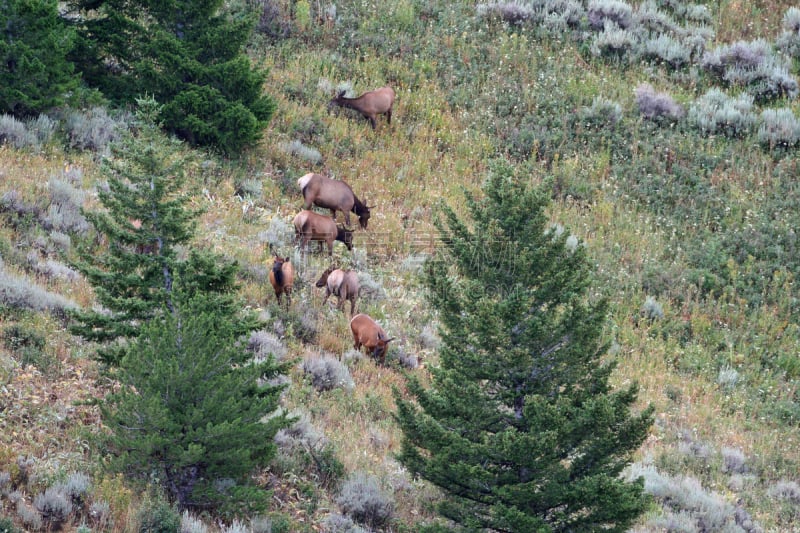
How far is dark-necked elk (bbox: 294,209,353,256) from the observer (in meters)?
16.1

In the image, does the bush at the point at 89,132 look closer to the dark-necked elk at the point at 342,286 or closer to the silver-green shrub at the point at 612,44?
the dark-necked elk at the point at 342,286

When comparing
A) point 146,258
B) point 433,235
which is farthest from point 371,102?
point 146,258

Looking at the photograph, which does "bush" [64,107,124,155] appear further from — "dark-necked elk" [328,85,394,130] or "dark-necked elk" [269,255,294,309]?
"dark-necked elk" [269,255,294,309]

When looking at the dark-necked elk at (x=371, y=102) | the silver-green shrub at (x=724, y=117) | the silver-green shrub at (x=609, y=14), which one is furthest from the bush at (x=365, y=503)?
the silver-green shrub at (x=609, y=14)

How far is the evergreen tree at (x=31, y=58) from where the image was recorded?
17.2 meters

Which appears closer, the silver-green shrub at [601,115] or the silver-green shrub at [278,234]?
the silver-green shrub at [278,234]

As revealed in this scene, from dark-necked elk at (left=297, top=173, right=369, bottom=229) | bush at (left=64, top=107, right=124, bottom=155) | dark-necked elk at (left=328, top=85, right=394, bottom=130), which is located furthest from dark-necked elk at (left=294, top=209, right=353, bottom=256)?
dark-necked elk at (left=328, top=85, right=394, bottom=130)

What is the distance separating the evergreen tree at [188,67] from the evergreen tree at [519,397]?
1079 centimetres

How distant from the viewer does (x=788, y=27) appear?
2592 cm

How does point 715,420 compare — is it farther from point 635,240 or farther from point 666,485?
point 635,240

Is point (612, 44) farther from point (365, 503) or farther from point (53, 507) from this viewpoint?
point (53, 507)

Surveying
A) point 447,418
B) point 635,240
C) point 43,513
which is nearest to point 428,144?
point 635,240

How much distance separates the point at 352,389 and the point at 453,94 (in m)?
A: 12.5

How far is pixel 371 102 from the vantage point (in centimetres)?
2161
